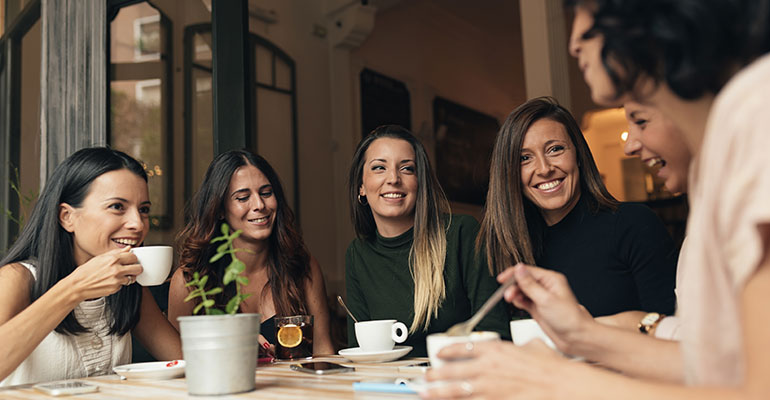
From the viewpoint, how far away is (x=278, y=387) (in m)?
1.21

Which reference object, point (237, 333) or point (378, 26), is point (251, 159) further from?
point (378, 26)

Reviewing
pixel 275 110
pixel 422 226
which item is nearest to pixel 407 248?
pixel 422 226

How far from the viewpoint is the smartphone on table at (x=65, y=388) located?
125 centimetres

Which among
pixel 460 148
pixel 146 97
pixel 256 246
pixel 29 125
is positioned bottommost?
pixel 256 246

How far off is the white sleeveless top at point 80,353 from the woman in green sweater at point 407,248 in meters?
0.85

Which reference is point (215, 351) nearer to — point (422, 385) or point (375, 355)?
point (422, 385)

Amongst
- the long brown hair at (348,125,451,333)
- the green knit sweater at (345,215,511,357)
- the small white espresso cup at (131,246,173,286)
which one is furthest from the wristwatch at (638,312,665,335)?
the small white espresso cup at (131,246,173,286)

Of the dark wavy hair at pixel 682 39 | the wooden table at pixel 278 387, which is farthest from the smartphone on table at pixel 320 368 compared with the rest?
the dark wavy hair at pixel 682 39

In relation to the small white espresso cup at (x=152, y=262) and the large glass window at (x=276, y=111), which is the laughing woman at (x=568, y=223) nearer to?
the small white espresso cup at (x=152, y=262)

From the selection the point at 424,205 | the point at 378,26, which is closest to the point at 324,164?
the point at 378,26

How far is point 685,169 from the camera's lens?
56.9 inches

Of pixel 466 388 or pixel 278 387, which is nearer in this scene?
pixel 466 388

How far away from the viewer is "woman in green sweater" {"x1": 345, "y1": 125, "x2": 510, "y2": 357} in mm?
2189

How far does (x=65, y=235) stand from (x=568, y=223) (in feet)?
5.20
